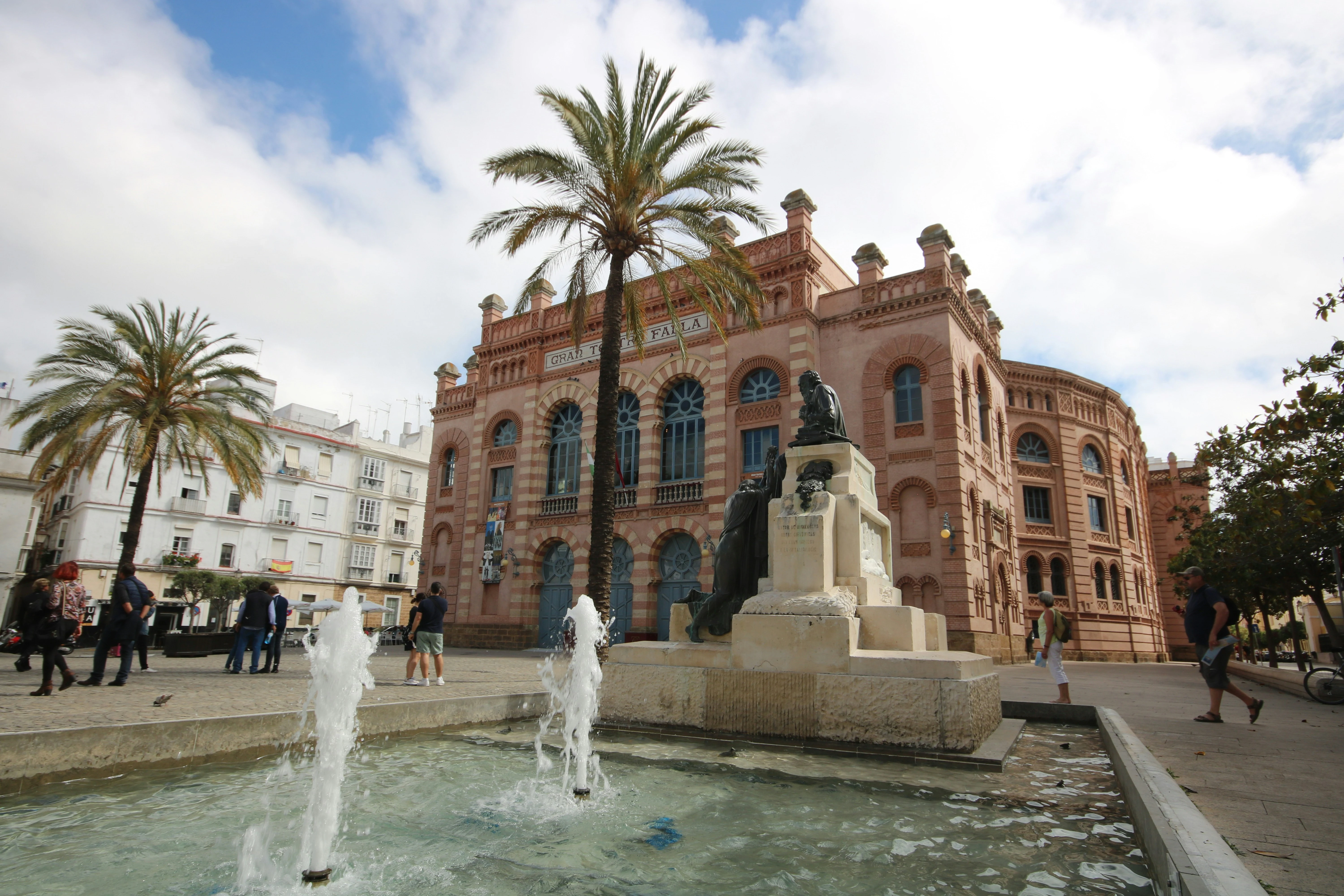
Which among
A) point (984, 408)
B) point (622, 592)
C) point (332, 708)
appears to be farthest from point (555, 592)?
point (332, 708)

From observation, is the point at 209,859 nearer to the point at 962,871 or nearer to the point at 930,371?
the point at 962,871

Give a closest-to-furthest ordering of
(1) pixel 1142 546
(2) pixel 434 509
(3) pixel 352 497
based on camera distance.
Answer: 1. (2) pixel 434 509
2. (1) pixel 1142 546
3. (3) pixel 352 497

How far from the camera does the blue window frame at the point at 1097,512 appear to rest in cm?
2903

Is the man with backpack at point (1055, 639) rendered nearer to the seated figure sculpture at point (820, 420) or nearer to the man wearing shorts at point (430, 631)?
the seated figure sculpture at point (820, 420)

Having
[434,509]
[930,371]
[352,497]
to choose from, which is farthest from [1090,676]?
[352,497]

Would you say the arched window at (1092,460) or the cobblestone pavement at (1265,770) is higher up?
the arched window at (1092,460)

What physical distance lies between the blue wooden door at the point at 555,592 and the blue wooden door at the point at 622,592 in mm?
1593

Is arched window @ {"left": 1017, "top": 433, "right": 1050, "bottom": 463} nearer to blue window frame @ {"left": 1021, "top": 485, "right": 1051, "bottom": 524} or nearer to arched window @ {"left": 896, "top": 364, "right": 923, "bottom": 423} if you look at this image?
blue window frame @ {"left": 1021, "top": 485, "right": 1051, "bottom": 524}

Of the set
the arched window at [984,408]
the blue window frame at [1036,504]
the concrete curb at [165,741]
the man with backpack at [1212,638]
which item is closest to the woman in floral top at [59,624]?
the concrete curb at [165,741]

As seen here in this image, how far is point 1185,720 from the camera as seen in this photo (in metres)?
7.89

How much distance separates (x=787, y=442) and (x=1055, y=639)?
418 inches

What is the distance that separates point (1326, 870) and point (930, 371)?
18.1 metres

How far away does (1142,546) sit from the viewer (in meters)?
32.4

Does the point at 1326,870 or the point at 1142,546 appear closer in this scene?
the point at 1326,870
